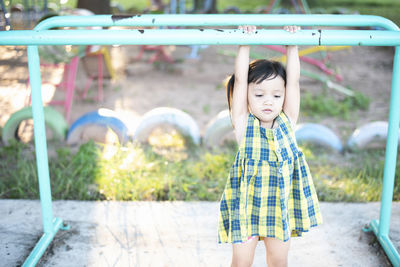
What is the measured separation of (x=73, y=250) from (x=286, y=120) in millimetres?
1334

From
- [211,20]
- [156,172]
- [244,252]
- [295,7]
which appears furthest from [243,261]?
[295,7]

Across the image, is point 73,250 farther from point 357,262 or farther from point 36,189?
point 357,262

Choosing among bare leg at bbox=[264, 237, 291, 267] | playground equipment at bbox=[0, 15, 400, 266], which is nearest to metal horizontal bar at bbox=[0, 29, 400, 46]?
playground equipment at bbox=[0, 15, 400, 266]

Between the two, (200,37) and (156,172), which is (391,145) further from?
(156,172)

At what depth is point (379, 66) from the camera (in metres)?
6.39

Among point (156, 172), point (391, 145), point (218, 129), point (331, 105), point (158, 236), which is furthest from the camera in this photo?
point (331, 105)

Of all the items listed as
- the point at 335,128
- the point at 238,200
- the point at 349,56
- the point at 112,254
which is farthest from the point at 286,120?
→ the point at 349,56

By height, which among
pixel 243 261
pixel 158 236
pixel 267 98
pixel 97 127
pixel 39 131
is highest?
pixel 267 98

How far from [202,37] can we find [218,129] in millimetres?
1800

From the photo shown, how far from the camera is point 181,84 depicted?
5.52 meters

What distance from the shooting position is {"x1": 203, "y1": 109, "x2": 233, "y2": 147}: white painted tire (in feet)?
11.6

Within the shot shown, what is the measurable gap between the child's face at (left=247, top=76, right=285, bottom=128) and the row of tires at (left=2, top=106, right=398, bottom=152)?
5.81 feet

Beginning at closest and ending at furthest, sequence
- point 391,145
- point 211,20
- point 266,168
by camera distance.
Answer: point 266,168 → point 211,20 → point 391,145

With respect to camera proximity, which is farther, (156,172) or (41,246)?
(156,172)
